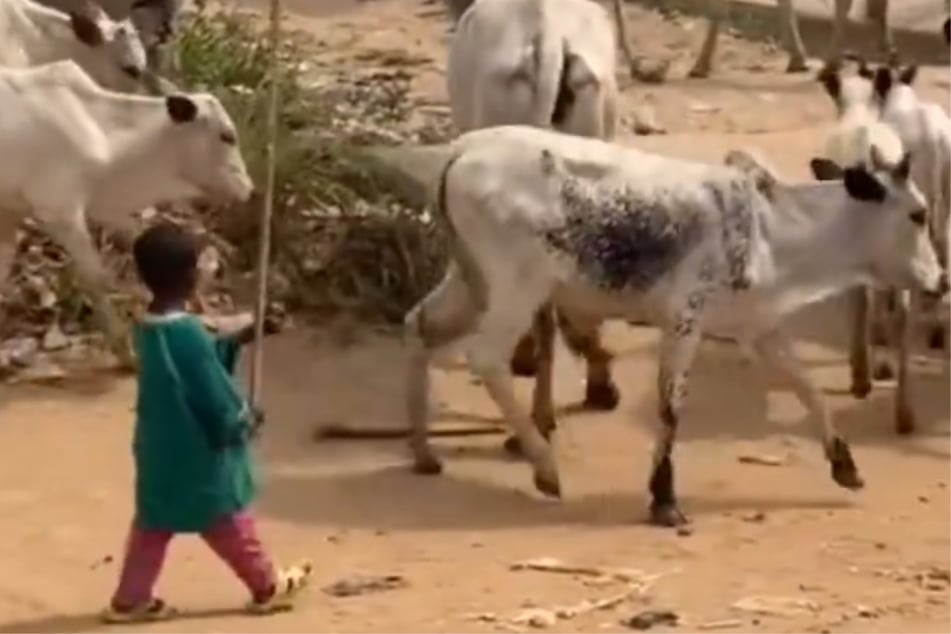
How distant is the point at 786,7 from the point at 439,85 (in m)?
2.29

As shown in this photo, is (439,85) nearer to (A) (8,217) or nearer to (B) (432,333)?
(A) (8,217)

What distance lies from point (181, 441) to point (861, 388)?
3637 millimetres

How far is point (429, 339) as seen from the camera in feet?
27.8

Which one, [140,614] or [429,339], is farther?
[429,339]

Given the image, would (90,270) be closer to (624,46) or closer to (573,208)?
(573,208)

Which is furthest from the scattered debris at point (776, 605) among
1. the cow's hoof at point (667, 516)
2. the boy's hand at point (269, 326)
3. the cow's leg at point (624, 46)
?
the cow's leg at point (624, 46)

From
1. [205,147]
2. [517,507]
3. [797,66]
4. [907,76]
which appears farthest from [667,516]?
[797,66]

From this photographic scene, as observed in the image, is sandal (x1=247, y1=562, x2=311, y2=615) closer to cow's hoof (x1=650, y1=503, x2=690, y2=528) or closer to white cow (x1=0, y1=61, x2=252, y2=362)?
cow's hoof (x1=650, y1=503, x2=690, y2=528)

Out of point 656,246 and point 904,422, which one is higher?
point 656,246

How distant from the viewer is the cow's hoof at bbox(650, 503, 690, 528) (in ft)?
25.9

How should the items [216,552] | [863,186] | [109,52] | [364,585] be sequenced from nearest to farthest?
[216,552] → [364,585] → [863,186] → [109,52]

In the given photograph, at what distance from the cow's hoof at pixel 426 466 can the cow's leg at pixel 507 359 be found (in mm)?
343

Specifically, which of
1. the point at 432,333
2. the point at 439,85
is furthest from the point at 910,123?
the point at 439,85

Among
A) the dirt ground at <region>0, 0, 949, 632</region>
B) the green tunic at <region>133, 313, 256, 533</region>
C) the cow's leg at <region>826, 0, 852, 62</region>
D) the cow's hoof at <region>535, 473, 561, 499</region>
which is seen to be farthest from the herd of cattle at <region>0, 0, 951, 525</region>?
the cow's leg at <region>826, 0, 852, 62</region>
